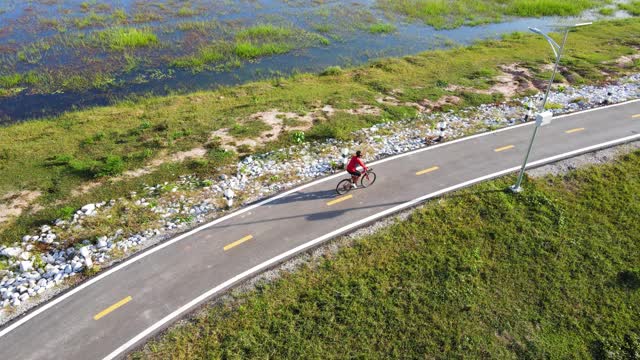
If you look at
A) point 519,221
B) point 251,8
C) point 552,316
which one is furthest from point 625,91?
point 251,8

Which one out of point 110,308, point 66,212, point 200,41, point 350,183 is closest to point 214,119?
point 66,212

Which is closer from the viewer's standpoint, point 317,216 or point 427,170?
point 317,216

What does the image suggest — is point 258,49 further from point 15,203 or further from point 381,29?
point 15,203

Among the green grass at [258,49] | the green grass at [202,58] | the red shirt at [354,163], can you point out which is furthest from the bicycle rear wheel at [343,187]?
the green grass at [258,49]

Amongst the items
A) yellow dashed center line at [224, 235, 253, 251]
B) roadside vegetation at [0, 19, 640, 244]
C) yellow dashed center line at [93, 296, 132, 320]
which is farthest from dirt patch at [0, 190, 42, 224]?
yellow dashed center line at [224, 235, 253, 251]

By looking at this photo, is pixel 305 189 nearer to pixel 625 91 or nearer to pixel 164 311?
pixel 164 311

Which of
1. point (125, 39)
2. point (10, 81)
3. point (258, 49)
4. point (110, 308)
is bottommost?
point (110, 308)
